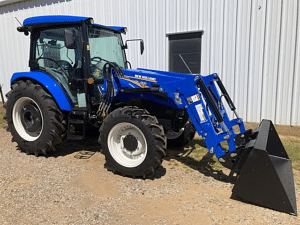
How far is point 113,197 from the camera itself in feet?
10.2

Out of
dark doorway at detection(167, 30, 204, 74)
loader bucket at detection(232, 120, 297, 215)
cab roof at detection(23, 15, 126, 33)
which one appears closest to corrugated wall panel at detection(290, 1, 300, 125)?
dark doorway at detection(167, 30, 204, 74)

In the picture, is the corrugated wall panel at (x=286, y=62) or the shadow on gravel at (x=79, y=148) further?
the corrugated wall panel at (x=286, y=62)

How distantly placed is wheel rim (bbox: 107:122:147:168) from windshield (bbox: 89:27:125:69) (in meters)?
1.32

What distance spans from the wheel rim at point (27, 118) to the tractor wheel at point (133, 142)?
5.02ft

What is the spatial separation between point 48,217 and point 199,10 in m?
6.31

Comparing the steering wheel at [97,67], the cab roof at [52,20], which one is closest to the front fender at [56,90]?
the steering wheel at [97,67]

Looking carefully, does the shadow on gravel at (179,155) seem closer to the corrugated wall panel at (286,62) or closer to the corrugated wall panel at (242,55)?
the corrugated wall panel at (242,55)

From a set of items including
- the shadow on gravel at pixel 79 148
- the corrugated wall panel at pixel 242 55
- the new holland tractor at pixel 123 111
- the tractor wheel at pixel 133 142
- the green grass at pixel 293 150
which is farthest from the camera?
A: the corrugated wall panel at pixel 242 55

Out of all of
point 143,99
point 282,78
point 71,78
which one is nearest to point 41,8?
point 71,78

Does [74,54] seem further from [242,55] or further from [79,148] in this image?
[242,55]

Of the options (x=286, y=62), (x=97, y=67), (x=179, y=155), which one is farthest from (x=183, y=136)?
(x=286, y=62)

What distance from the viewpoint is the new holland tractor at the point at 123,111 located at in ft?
9.59

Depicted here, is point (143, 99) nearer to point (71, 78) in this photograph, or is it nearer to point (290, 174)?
point (71, 78)

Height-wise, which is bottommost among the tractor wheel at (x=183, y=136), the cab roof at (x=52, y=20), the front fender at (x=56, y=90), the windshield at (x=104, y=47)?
the tractor wheel at (x=183, y=136)
